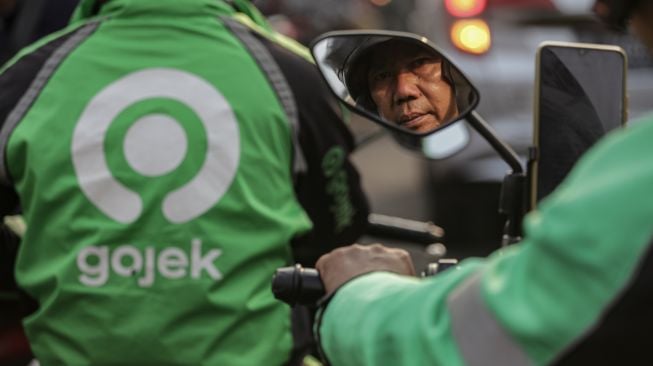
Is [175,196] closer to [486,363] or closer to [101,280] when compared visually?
[101,280]

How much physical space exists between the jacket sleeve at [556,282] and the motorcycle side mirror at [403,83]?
563mm

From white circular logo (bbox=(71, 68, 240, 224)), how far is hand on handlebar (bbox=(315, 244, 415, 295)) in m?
1.30

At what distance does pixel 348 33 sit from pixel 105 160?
119 centimetres

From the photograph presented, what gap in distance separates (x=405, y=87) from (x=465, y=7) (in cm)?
635

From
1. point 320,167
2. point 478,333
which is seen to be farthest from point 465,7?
point 478,333

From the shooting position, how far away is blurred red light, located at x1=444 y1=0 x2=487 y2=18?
850cm

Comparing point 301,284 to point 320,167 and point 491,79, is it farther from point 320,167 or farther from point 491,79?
point 491,79

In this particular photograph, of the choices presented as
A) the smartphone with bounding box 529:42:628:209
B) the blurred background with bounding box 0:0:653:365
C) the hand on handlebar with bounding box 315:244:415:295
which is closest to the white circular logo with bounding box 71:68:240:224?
the smartphone with bounding box 529:42:628:209

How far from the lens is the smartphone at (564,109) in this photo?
2422 mm

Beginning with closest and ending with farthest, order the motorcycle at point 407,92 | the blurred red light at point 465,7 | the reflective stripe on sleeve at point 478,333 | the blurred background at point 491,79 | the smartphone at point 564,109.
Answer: the reflective stripe on sleeve at point 478,333 → the motorcycle at point 407,92 → the smartphone at point 564,109 → the blurred background at point 491,79 → the blurred red light at point 465,7

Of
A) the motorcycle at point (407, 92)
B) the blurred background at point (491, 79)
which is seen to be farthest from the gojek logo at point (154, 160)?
the blurred background at point (491, 79)

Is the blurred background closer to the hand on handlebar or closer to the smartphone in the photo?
the smartphone

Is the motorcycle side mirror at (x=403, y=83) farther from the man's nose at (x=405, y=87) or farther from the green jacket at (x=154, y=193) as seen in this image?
the green jacket at (x=154, y=193)

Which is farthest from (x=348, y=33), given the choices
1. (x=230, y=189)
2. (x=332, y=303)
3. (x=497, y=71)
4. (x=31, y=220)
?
(x=497, y=71)
